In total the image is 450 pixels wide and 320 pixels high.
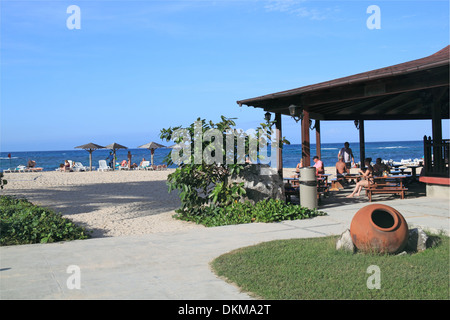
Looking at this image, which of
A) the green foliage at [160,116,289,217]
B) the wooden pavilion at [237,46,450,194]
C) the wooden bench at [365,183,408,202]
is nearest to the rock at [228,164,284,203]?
the green foliage at [160,116,289,217]


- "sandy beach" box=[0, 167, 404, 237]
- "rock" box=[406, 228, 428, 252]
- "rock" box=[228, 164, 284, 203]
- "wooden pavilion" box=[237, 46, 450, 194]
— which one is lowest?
"sandy beach" box=[0, 167, 404, 237]

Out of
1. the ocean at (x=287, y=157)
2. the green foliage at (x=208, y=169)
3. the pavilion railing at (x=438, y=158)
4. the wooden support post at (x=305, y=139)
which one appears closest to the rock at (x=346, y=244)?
the green foliage at (x=208, y=169)

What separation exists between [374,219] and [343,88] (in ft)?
15.1

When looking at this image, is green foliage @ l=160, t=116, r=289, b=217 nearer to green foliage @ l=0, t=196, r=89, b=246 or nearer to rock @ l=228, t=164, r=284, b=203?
rock @ l=228, t=164, r=284, b=203

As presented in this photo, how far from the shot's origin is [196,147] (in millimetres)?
8953

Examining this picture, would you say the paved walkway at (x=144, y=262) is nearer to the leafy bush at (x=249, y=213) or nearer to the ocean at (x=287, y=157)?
the leafy bush at (x=249, y=213)

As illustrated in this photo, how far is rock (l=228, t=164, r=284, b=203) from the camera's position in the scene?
896 centimetres

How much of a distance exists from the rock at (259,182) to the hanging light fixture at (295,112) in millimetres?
1947

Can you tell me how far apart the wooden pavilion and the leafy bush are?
2.10 meters

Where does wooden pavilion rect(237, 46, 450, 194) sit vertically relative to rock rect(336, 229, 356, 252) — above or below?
above

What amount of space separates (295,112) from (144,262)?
21.3 feet

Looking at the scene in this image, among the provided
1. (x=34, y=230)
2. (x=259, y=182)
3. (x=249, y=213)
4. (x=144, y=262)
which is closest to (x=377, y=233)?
(x=144, y=262)

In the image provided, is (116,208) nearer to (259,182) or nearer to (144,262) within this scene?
(259,182)

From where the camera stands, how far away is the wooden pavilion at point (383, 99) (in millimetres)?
8094
